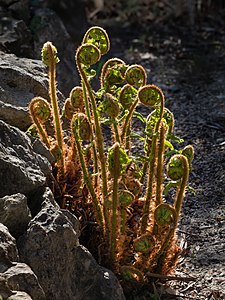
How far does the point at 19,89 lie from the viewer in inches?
116

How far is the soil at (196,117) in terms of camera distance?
282 centimetres

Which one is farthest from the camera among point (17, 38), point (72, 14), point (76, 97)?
point (72, 14)

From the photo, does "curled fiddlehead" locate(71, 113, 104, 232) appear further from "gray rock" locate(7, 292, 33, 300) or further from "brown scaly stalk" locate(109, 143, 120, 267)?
"gray rock" locate(7, 292, 33, 300)

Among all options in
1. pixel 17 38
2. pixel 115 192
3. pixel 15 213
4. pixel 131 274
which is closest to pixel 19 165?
pixel 15 213

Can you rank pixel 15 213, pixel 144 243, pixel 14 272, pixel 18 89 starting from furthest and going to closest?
pixel 18 89
pixel 144 243
pixel 15 213
pixel 14 272

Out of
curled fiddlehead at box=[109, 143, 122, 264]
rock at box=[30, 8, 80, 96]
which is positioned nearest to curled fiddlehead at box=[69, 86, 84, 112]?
curled fiddlehead at box=[109, 143, 122, 264]

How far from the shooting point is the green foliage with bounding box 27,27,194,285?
231 centimetres

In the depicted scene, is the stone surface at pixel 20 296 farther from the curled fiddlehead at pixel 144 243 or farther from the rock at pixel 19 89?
the rock at pixel 19 89

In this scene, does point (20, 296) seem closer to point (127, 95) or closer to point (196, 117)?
point (127, 95)

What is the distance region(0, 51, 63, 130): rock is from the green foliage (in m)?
0.18

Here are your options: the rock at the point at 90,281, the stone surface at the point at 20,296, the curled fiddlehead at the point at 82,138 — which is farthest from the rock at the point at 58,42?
the stone surface at the point at 20,296

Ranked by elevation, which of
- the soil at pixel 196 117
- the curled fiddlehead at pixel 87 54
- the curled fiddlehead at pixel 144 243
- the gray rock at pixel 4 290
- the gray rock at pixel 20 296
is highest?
the curled fiddlehead at pixel 87 54

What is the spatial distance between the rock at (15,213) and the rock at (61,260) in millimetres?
32

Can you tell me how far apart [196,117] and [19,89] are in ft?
5.98
